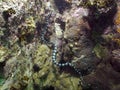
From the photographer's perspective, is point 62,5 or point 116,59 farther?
point 62,5

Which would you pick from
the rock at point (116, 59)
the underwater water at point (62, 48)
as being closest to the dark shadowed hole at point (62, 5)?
the underwater water at point (62, 48)

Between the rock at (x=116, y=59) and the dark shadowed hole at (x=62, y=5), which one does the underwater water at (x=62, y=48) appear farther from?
the dark shadowed hole at (x=62, y=5)

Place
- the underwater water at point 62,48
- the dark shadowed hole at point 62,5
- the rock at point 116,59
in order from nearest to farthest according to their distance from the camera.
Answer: the rock at point 116,59 → the underwater water at point 62,48 → the dark shadowed hole at point 62,5

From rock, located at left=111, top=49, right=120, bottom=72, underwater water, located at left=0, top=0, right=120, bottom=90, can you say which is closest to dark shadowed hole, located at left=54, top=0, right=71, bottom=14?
underwater water, located at left=0, top=0, right=120, bottom=90

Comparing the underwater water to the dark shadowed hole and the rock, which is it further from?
the dark shadowed hole

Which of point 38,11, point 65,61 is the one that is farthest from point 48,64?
point 38,11

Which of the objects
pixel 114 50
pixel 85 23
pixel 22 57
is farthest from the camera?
pixel 22 57

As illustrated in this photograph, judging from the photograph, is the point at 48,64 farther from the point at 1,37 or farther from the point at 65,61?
the point at 1,37

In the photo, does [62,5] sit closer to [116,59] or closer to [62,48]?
[62,48]

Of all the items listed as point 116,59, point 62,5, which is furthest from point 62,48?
point 116,59
